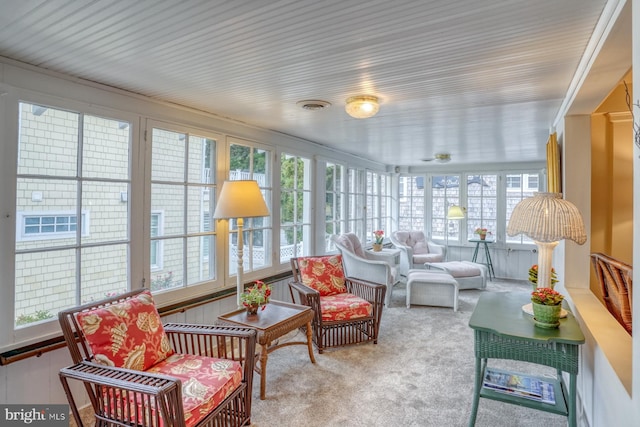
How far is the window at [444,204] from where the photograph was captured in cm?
708

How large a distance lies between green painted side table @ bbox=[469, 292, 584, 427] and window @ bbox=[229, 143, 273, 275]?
2.32 meters

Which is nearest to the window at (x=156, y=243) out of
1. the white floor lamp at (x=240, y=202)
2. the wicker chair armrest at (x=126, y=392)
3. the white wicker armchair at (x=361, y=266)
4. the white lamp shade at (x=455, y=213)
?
the white floor lamp at (x=240, y=202)

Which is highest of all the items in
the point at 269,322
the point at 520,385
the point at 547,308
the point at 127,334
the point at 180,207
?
the point at 180,207

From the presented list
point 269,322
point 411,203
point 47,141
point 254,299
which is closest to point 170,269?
point 254,299

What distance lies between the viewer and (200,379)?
187 centimetres

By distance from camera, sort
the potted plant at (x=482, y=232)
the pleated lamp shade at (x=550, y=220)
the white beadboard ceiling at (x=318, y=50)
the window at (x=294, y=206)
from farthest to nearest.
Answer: the potted plant at (x=482, y=232) → the window at (x=294, y=206) → the pleated lamp shade at (x=550, y=220) → the white beadboard ceiling at (x=318, y=50)

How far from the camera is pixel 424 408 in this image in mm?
2320

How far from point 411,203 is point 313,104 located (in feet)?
16.6

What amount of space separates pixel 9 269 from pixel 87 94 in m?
1.20

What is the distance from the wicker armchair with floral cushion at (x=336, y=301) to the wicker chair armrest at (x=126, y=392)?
5.61 feet

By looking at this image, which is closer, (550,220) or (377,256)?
(550,220)

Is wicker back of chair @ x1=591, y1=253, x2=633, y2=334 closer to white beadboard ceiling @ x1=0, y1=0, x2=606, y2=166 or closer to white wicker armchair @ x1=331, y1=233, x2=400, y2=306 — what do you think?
white beadboard ceiling @ x1=0, y1=0, x2=606, y2=166

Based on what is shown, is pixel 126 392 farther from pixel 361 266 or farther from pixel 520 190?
pixel 520 190

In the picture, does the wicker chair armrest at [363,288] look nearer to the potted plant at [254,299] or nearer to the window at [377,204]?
the potted plant at [254,299]
